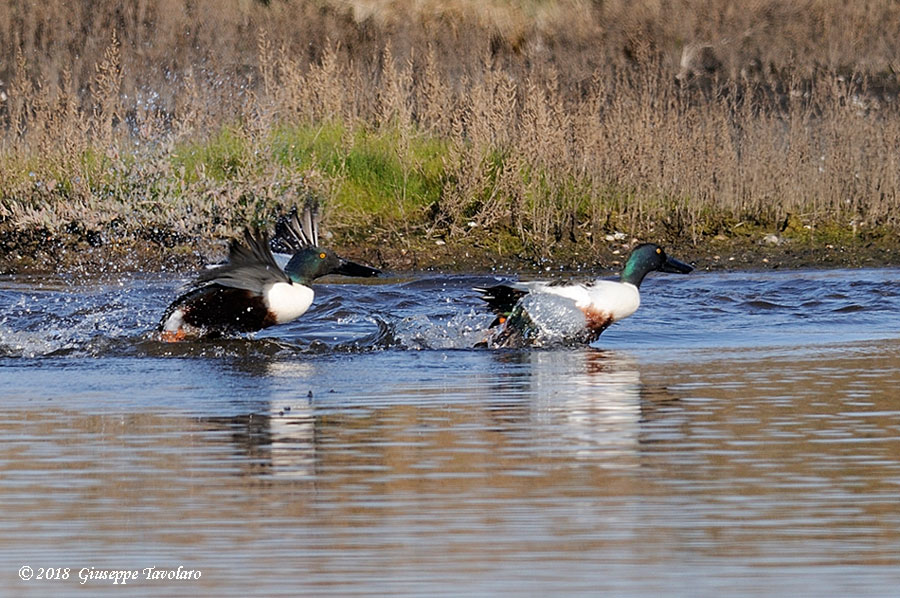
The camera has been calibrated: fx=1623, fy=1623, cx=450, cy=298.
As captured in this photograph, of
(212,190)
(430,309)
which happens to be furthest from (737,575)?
(212,190)

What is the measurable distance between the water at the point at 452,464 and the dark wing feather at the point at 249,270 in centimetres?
33

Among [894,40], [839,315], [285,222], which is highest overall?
[894,40]

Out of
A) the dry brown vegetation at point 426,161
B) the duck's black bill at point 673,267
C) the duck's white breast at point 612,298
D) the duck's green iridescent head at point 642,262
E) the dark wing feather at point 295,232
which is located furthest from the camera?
the dry brown vegetation at point 426,161

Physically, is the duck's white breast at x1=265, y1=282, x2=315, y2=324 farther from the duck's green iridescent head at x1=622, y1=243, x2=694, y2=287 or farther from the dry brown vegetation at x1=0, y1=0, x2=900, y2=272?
the dry brown vegetation at x1=0, y1=0, x2=900, y2=272

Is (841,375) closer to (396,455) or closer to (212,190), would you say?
(396,455)

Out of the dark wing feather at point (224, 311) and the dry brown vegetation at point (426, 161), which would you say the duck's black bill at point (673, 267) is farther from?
the dry brown vegetation at point (426, 161)

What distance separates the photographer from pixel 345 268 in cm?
966

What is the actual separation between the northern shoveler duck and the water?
208 millimetres

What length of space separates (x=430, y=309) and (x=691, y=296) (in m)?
1.76

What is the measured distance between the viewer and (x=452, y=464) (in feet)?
15.9

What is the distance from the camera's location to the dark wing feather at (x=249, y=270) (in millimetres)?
8812

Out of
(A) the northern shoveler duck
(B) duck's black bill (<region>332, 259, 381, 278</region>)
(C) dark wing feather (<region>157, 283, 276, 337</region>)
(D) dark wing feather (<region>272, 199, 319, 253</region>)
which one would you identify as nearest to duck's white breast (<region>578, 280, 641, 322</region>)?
(A) the northern shoveler duck

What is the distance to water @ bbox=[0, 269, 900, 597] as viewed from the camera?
365 cm

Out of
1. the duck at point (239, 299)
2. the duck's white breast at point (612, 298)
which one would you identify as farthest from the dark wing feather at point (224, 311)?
the duck's white breast at point (612, 298)
